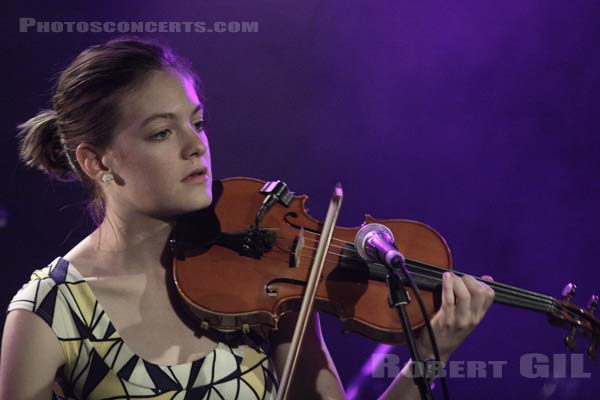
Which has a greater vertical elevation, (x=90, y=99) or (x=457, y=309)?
(x=90, y=99)

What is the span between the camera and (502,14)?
2490 mm

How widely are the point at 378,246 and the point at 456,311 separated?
0.34 meters

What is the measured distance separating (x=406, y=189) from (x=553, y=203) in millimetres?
493

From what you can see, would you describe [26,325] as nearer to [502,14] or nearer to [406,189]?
[406,189]

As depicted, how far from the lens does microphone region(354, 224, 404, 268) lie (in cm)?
117

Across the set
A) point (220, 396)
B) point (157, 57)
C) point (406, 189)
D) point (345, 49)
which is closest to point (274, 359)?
point (220, 396)

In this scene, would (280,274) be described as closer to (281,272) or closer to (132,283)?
(281,272)

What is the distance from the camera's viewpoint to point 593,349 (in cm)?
162

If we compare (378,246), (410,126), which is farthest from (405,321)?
(410,126)

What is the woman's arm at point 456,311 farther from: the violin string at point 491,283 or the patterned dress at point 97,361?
the patterned dress at point 97,361

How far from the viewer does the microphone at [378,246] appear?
117 cm

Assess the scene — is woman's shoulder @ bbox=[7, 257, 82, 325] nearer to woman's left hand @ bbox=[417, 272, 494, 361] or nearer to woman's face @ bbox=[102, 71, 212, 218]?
woman's face @ bbox=[102, 71, 212, 218]

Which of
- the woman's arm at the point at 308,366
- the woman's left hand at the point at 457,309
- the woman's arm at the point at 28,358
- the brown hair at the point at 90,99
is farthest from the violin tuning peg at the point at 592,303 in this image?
the woman's arm at the point at 28,358

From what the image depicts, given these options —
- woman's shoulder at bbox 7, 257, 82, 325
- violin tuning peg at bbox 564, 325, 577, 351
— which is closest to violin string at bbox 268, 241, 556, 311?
violin tuning peg at bbox 564, 325, 577, 351
